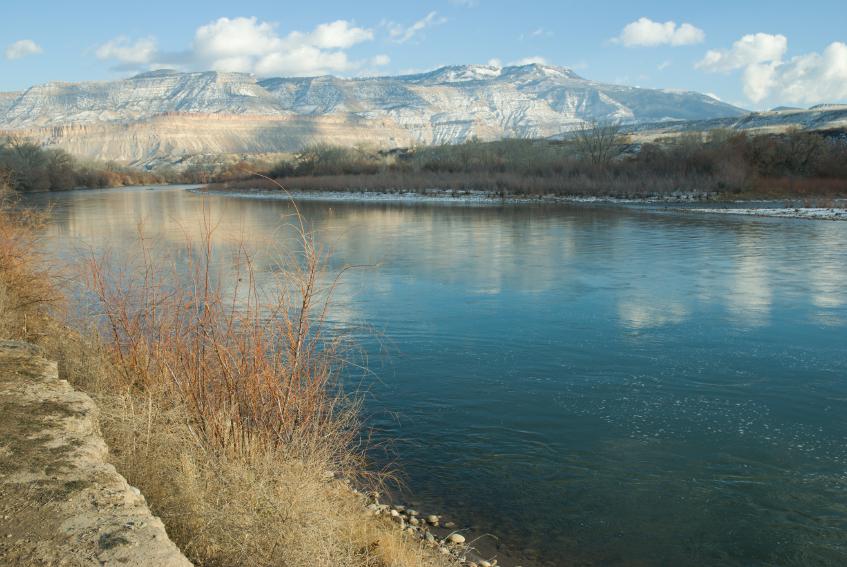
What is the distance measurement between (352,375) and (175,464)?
4383 millimetres

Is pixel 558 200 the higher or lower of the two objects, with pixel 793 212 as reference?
higher

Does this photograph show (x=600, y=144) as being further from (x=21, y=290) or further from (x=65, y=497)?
(x=65, y=497)

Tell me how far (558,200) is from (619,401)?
121ft

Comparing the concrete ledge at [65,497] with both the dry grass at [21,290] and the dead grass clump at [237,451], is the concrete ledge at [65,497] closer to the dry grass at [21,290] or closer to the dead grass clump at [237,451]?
the dead grass clump at [237,451]

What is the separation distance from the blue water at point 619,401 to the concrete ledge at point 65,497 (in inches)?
94.3

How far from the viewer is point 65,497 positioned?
3.96 metres

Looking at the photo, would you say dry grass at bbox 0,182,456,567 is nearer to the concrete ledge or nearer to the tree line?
the concrete ledge

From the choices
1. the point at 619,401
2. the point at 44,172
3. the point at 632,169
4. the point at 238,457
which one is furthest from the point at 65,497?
the point at 44,172

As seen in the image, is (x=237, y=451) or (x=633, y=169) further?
(x=633, y=169)

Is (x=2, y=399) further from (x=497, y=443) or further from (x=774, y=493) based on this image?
(x=774, y=493)

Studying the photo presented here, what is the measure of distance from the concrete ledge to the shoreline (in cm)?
2077

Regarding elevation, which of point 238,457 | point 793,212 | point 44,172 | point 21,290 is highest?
point 44,172

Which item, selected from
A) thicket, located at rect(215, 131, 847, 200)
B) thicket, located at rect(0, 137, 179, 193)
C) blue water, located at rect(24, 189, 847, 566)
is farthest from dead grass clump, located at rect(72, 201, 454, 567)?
thicket, located at rect(0, 137, 179, 193)

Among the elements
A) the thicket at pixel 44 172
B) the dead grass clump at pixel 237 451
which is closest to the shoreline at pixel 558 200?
the dead grass clump at pixel 237 451
